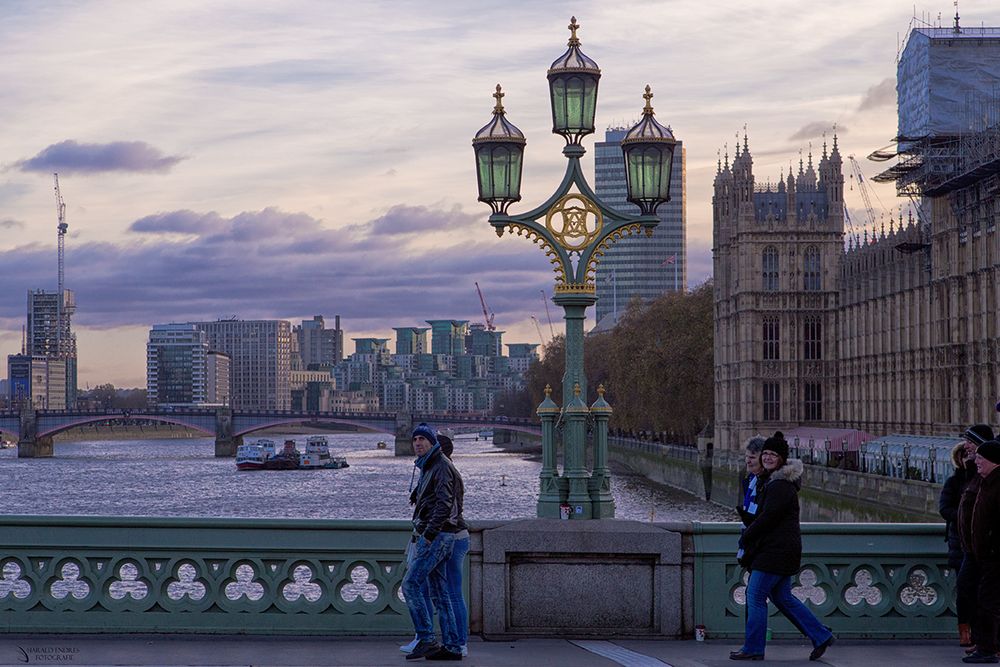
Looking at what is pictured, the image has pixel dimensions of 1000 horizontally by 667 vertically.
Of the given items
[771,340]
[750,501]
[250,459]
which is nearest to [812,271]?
[771,340]

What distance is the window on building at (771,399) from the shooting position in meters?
97.8

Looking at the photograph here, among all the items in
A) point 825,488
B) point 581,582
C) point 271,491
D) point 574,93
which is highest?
point 574,93

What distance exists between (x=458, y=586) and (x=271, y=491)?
91.7 metres

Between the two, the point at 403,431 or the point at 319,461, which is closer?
the point at 319,461

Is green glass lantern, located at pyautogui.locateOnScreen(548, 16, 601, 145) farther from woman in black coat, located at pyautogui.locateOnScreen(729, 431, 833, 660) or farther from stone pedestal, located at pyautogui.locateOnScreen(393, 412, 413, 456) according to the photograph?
stone pedestal, located at pyautogui.locateOnScreen(393, 412, 413, 456)

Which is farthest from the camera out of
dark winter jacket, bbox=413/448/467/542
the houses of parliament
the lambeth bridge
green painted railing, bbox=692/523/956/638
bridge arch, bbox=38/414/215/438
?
bridge arch, bbox=38/414/215/438

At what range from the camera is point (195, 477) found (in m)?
125

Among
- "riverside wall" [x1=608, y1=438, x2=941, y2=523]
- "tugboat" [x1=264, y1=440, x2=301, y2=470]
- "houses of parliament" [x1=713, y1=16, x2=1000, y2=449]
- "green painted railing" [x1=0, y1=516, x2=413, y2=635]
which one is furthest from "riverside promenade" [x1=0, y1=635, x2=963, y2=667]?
"tugboat" [x1=264, y1=440, x2=301, y2=470]

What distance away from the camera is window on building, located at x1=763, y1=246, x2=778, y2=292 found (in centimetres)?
9831

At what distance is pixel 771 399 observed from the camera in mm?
97938

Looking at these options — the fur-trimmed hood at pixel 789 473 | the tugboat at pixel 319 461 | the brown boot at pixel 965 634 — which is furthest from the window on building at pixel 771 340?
the fur-trimmed hood at pixel 789 473

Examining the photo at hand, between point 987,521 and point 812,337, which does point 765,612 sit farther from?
point 812,337

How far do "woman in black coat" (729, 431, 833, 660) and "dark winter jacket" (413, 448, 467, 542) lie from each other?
242 centimetres

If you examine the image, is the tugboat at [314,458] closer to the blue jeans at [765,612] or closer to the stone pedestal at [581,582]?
the stone pedestal at [581,582]
